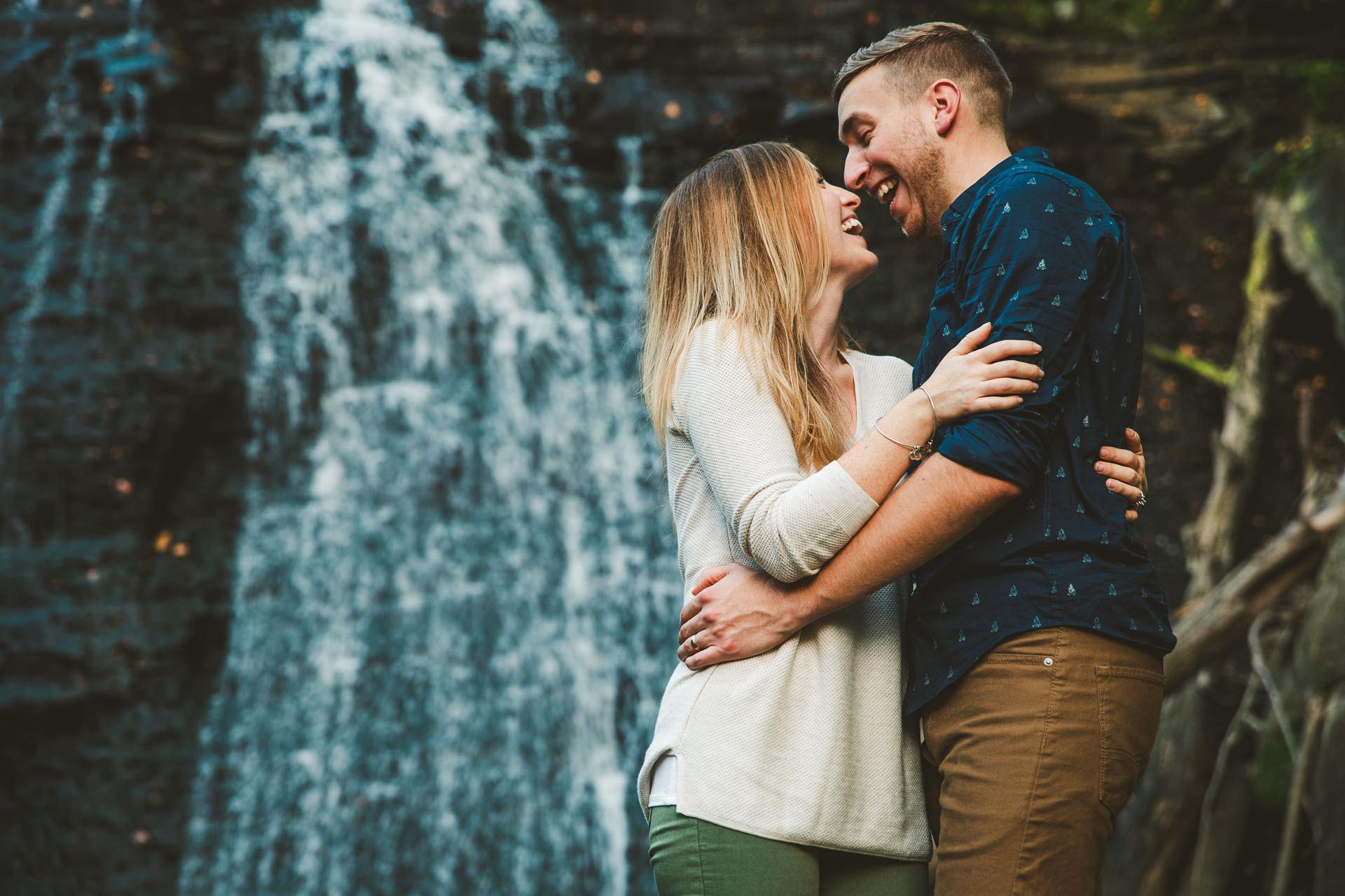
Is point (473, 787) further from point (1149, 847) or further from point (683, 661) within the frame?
point (683, 661)

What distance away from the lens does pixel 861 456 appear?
178cm

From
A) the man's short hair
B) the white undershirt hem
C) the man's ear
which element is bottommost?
the white undershirt hem

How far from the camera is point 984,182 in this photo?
1966mm

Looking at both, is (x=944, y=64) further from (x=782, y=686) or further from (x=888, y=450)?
(x=782, y=686)

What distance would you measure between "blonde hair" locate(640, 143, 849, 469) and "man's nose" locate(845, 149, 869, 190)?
90 mm

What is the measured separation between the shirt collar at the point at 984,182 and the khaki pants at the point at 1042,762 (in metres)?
0.72

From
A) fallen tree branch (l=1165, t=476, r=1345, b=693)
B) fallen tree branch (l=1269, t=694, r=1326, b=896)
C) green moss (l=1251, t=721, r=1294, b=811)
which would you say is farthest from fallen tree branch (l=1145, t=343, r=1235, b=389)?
fallen tree branch (l=1269, t=694, r=1326, b=896)

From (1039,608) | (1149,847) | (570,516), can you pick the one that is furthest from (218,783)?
(1039,608)

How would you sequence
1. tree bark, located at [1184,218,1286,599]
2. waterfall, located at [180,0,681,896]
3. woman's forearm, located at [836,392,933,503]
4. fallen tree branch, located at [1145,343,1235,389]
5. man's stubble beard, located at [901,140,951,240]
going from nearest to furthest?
woman's forearm, located at [836,392,933,503] → man's stubble beard, located at [901,140,951,240] → tree bark, located at [1184,218,1286,599] → waterfall, located at [180,0,681,896] → fallen tree branch, located at [1145,343,1235,389]

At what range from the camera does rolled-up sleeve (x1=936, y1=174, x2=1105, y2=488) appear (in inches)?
67.0

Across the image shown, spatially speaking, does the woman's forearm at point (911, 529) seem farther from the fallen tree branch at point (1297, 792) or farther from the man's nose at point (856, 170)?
the fallen tree branch at point (1297, 792)

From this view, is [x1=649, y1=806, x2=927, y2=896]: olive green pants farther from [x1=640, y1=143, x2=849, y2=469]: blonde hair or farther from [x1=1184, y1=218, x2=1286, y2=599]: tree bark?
[x1=1184, y1=218, x2=1286, y2=599]: tree bark

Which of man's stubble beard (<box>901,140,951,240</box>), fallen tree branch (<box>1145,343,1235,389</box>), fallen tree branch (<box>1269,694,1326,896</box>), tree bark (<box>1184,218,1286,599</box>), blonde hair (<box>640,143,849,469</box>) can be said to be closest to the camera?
blonde hair (<box>640,143,849,469</box>)

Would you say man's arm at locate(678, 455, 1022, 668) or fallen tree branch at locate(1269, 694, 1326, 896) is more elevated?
man's arm at locate(678, 455, 1022, 668)
